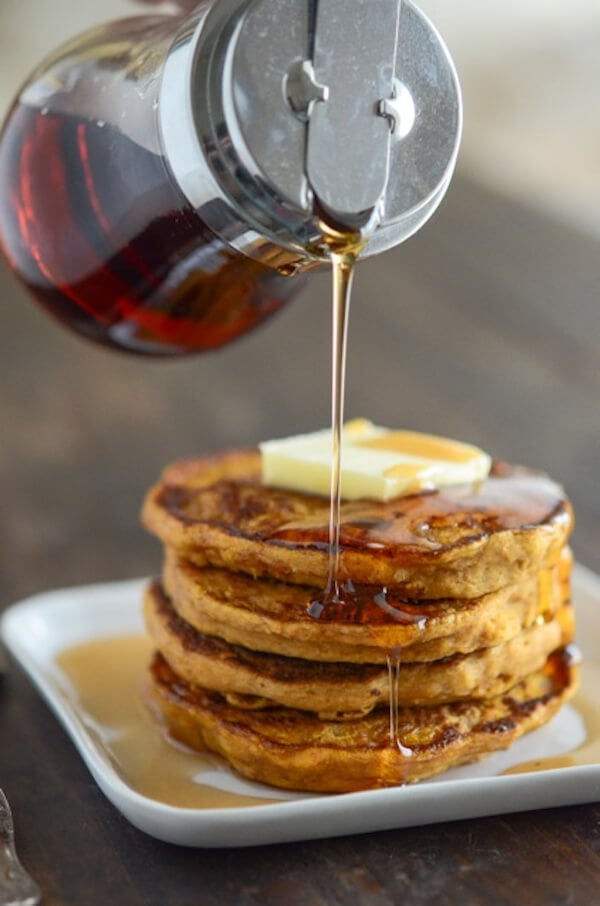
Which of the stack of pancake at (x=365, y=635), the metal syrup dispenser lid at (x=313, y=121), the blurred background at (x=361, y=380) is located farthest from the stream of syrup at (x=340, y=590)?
the blurred background at (x=361, y=380)

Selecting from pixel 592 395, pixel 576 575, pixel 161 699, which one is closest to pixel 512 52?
pixel 592 395

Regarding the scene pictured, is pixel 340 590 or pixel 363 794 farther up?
pixel 340 590

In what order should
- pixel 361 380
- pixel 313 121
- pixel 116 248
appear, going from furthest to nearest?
pixel 361 380
pixel 116 248
pixel 313 121

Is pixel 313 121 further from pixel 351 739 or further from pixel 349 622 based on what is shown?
pixel 351 739

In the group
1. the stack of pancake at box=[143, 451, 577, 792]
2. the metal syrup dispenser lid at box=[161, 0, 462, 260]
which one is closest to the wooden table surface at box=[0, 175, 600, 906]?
the stack of pancake at box=[143, 451, 577, 792]

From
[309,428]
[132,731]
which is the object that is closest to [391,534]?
[132,731]

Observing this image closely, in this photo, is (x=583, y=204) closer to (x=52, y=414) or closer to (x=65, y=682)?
(x=52, y=414)

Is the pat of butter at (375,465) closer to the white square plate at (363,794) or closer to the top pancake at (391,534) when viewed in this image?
the top pancake at (391,534)

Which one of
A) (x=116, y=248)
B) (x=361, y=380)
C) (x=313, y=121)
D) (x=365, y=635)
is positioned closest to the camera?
(x=313, y=121)
